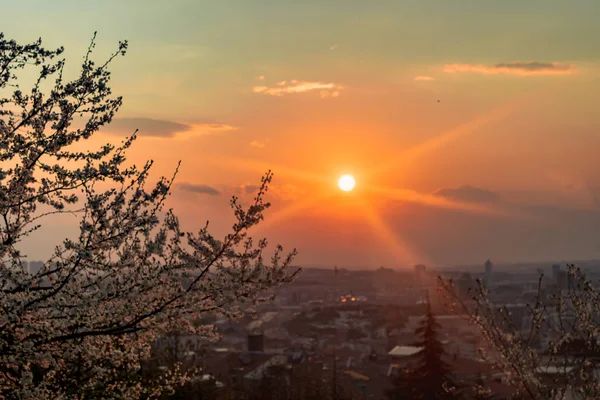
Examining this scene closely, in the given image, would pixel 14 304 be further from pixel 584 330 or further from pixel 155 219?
pixel 584 330

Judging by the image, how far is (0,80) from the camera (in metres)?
6.23

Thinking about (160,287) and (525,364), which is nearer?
(160,287)

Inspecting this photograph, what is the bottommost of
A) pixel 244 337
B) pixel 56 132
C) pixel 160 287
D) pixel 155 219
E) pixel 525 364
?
pixel 244 337

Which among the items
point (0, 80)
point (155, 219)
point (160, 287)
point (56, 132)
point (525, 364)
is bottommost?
point (525, 364)

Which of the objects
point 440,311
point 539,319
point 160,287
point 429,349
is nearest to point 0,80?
point 160,287

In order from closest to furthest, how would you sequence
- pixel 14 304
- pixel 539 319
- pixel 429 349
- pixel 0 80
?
pixel 14 304 < pixel 0 80 < pixel 539 319 < pixel 429 349

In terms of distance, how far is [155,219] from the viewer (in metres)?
6.55

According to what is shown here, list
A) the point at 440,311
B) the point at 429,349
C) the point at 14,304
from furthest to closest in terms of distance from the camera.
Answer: the point at 440,311, the point at 429,349, the point at 14,304

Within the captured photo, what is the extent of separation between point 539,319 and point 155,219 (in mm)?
4791

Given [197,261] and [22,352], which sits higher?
[197,261]

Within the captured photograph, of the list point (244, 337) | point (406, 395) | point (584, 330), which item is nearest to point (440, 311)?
point (244, 337)

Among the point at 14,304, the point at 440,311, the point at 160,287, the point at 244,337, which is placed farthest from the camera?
the point at 440,311

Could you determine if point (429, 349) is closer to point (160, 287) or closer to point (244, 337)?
point (160, 287)

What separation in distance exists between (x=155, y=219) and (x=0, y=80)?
180 centimetres
